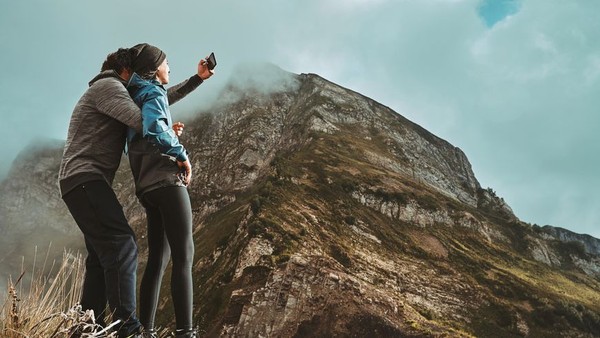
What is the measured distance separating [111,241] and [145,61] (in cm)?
149

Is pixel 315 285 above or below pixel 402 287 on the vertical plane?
below

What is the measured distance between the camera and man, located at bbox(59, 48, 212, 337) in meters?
3.05

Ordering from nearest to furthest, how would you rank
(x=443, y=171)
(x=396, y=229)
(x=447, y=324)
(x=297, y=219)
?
(x=447, y=324) → (x=297, y=219) → (x=396, y=229) → (x=443, y=171)

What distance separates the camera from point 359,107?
74.9 m

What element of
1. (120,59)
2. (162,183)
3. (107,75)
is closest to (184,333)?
(162,183)

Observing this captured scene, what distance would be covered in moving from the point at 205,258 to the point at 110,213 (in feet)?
111

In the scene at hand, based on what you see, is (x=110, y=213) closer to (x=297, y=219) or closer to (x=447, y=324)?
(x=447, y=324)

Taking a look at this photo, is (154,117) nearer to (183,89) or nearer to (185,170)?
(185,170)

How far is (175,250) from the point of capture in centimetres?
342

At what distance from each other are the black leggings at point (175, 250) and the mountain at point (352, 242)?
1980cm

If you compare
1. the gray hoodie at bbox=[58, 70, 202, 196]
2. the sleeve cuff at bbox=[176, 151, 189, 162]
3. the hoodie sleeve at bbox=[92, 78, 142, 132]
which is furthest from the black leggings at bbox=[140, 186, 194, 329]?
the hoodie sleeve at bbox=[92, 78, 142, 132]

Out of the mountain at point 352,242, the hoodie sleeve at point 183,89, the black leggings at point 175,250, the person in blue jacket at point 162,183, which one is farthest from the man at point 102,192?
the mountain at point 352,242

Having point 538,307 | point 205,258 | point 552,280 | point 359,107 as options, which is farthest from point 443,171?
point 205,258

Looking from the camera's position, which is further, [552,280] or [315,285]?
[552,280]
